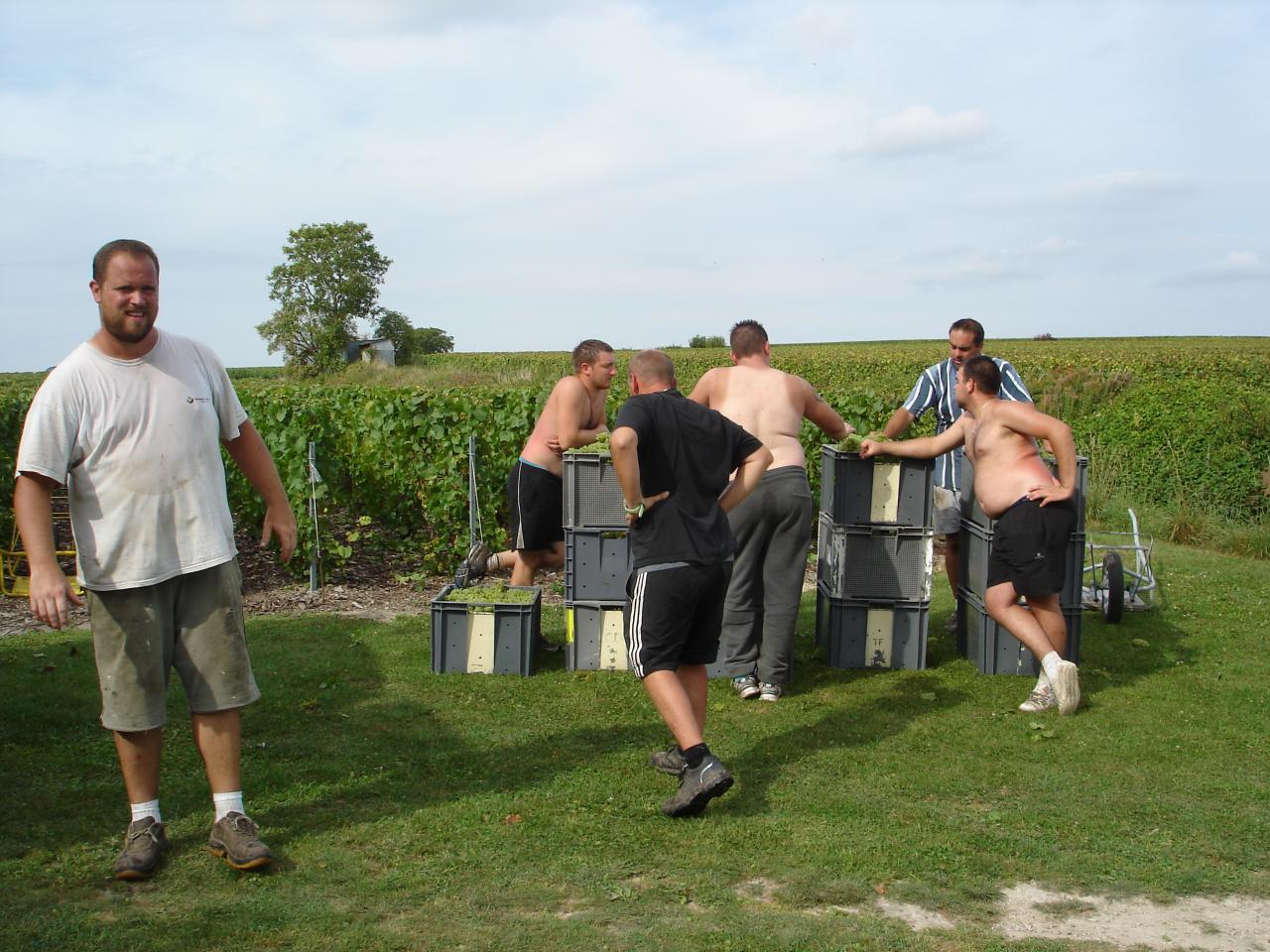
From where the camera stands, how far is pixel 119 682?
13.5 ft

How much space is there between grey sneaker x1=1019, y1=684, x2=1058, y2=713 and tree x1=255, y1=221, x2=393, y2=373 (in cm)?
7870

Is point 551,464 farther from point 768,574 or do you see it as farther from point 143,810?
point 143,810

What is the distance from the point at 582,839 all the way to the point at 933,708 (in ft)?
8.89

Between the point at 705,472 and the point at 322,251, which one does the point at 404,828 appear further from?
the point at 322,251

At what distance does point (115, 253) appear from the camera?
157 inches

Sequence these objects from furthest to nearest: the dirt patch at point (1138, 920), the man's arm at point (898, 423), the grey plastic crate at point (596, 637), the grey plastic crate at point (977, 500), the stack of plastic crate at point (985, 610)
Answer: the man's arm at point (898, 423)
the grey plastic crate at point (596, 637)
the stack of plastic crate at point (985, 610)
the grey plastic crate at point (977, 500)
the dirt patch at point (1138, 920)

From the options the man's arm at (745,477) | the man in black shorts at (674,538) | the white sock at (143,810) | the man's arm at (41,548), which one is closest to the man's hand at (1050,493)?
the man's arm at (745,477)

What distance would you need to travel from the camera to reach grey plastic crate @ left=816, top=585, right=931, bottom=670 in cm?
722

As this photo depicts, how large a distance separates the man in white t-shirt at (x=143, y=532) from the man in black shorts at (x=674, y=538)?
162 centimetres

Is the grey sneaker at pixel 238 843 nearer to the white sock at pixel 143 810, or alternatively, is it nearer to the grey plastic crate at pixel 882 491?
the white sock at pixel 143 810

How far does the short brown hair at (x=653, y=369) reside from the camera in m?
5.11

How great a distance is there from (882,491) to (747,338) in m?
1.35

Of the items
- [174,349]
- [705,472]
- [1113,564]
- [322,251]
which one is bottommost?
[1113,564]

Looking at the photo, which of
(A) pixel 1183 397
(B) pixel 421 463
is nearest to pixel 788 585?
(B) pixel 421 463
